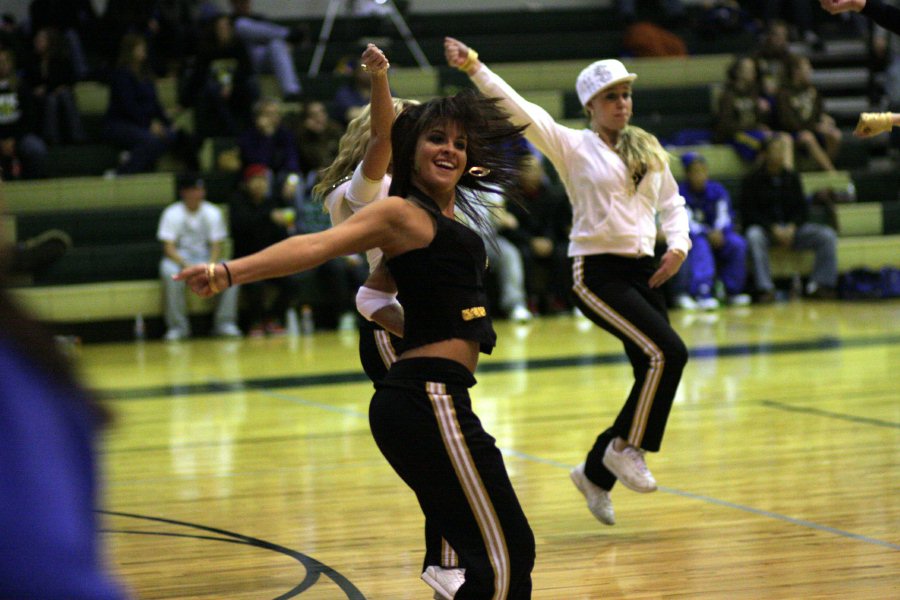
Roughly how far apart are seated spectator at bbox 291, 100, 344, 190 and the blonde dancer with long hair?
775cm

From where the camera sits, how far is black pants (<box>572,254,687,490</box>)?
491 cm

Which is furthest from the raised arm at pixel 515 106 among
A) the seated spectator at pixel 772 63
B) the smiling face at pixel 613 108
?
the seated spectator at pixel 772 63

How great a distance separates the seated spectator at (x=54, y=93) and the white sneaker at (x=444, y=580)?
34.3 feet

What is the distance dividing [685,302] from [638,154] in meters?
7.81

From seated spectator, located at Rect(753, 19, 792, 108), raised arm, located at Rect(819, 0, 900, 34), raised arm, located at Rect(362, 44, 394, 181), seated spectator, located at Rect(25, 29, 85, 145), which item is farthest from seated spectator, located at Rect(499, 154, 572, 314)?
raised arm, located at Rect(362, 44, 394, 181)

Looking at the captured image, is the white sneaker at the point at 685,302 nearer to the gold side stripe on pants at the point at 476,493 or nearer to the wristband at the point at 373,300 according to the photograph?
the wristband at the point at 373,300

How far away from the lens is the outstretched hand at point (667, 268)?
4.95 metres

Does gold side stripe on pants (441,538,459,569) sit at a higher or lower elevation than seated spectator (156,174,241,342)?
higher

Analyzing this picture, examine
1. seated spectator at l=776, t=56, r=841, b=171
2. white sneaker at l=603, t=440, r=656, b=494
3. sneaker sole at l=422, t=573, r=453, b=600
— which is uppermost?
sneaker sole at l=422, t=573, r=453, b=600

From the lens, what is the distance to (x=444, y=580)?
12.6 ft

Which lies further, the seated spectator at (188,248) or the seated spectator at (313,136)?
the seated spectator at (313,136)

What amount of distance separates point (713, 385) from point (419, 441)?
5480 mm

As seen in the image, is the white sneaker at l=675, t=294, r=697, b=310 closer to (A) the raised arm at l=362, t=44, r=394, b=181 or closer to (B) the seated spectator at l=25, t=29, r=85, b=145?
(B) the seated spectator at l=25, t=29, r=85, b=145

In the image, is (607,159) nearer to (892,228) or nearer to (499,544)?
(499,544)
